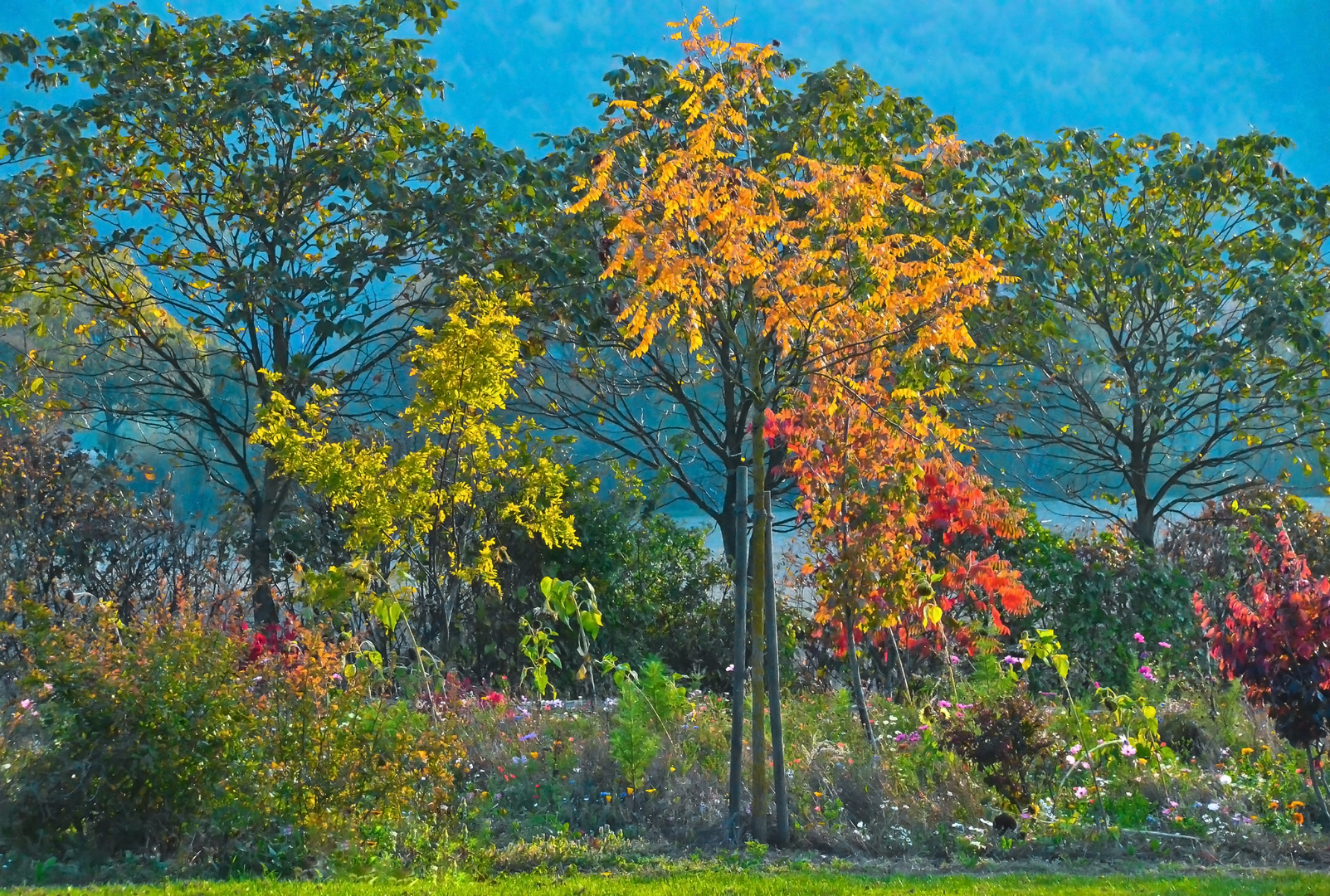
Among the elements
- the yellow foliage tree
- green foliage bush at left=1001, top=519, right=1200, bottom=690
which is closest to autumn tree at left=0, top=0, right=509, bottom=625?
the yellow foliage tree

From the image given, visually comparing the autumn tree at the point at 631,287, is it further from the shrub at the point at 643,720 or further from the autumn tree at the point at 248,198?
the shrub at the point at 643,720

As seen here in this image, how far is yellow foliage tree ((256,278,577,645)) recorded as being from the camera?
7.67 metres

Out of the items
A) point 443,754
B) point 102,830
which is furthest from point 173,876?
point 443,754

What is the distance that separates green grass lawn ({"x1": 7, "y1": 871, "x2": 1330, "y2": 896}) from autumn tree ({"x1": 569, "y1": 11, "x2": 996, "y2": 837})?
0.89 m

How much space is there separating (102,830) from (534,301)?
20.9ft

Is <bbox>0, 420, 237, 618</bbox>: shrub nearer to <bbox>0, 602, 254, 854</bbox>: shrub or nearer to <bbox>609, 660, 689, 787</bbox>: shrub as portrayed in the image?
<bbox>0, 602, 254, 854</bbox>: shrub

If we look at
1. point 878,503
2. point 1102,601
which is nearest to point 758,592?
point 878,503

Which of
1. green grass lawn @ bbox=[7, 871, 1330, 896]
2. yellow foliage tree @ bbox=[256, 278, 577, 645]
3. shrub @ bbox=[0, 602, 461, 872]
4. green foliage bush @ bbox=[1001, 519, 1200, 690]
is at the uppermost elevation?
yellow foliage tree @ bbox=[256, 278, 577, 645]

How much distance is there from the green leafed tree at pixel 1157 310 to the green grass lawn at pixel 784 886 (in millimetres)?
6823

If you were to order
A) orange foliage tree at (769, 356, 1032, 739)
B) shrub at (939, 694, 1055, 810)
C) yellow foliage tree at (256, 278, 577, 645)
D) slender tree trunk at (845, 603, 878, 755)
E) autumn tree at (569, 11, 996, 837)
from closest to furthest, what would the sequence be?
autumn tree at (569, 11, 996, 837) → shrub at (939, 694, 1055, 810) → orange foliage tree at (769, 356, 1032, 739) → slender tree trunk at (845, 603, 878, 755) → yellow foliage tree at (256, 278, 577, 645)

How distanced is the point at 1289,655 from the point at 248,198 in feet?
29.7

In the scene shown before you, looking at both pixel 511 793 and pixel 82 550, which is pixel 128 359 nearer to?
pixel 82 550

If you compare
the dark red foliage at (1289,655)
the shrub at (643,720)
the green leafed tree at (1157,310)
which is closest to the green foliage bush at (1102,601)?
the green leafed tree at (1157,310)

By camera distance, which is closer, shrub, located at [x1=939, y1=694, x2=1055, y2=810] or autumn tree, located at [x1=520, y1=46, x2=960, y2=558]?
shrub, located at [x1=939, y1=694, x2=1055, y2=810]
